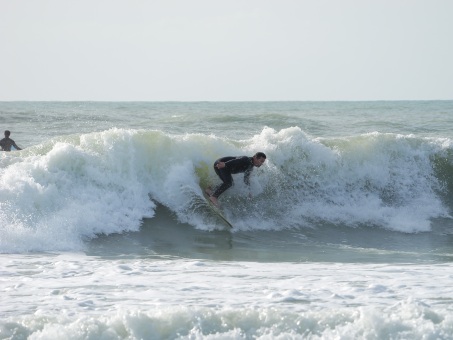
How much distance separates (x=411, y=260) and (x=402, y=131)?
67.6ft

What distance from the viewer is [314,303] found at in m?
7.22

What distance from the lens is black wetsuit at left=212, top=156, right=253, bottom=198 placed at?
41.2 feet

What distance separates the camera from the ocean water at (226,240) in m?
6.65

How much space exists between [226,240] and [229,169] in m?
1.45

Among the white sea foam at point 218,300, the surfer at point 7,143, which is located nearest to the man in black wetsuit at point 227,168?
the white sea foam at point 218,300

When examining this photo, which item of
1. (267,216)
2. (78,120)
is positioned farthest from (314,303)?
(78,120)

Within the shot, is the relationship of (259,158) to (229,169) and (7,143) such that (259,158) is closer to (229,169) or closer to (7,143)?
(229,169)

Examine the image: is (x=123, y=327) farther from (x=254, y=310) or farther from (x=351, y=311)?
(x=351, y=311)

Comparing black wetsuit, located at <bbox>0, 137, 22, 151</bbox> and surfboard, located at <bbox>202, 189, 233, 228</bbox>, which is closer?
surfboard, located at <bbox>202, 189, 233, 228</bbox>

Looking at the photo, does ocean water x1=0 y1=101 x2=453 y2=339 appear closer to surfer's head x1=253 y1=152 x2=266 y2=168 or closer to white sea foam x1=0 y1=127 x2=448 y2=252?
white sea foam x1=0 y1=127 x2=448 y2=252

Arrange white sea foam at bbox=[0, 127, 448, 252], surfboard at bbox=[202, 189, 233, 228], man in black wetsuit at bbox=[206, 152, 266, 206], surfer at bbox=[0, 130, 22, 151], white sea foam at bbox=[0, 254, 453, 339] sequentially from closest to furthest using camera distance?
white sea foam at bbox=[0, 254, 453, 339]
white sea foam at bbox=[0, 127, 448, 252]
surfboard at bbox=[202, 189, 233, 228]
man in black wetsuit at bbox=[206, 152, 266, 206]
surfer at bbox=[0, 130, 22, 151]

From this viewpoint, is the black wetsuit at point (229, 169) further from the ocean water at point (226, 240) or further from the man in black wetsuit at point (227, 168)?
the ocean water at point (226, 240)

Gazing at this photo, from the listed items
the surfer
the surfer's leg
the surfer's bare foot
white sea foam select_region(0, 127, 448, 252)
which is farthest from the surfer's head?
the surfer

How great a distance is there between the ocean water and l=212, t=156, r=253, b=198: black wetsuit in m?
0.46
